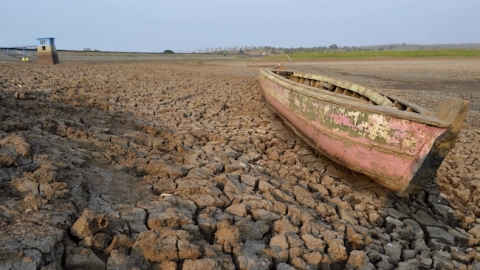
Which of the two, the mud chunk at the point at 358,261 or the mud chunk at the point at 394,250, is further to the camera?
the mud chunk at the point at 394,250

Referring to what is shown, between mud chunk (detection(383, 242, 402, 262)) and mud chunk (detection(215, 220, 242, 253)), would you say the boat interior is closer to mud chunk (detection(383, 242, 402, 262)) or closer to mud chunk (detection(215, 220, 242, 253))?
mud chunk (detection(383, 242, 402, 262))

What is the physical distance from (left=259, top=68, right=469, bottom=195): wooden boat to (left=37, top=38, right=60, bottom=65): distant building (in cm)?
1461

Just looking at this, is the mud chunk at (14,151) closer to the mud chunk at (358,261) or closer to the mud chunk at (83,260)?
the mud chunk at (83,260)

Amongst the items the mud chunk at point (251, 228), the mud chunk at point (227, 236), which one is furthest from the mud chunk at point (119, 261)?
the mud chunk at point (251, 228)

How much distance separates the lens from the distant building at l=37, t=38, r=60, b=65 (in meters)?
16.6

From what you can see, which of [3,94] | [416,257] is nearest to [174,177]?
[416,257]

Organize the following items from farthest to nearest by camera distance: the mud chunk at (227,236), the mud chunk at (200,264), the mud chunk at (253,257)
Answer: the mud chunk at (227,236) < the mud chunk at (253,257) < the mud chunk at (200,264)

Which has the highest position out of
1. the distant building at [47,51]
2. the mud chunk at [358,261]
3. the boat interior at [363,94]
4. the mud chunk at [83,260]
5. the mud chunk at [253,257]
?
the distant building at [47,51]

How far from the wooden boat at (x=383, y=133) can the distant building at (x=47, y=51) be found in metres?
14.6

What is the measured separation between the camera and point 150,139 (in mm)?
4645

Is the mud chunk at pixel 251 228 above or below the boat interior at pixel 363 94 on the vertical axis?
below

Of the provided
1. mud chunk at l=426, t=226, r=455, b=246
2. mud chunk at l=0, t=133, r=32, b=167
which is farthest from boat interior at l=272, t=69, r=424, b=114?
mud chunk at l=0, t=133, r=32, b=167

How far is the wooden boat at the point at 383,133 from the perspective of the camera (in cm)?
358

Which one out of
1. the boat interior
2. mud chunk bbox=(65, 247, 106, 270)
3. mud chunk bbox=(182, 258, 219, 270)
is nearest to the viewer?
mud chunk bbox=(65, 247, 106, 270)
